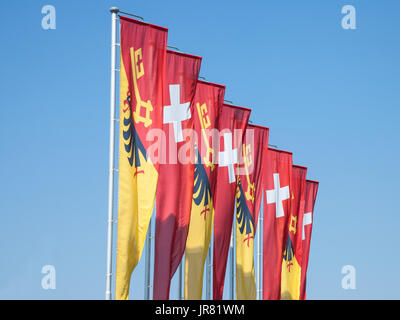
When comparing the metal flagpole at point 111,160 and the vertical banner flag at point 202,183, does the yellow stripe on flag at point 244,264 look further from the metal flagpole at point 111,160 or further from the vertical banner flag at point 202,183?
the metal flagpole at point 111,160

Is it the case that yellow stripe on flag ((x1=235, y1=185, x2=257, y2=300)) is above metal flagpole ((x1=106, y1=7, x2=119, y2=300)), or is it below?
below

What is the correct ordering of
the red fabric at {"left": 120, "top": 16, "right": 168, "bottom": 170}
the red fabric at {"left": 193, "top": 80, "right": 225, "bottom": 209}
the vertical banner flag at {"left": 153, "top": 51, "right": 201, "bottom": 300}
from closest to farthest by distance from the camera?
the red fabric at {"left": 120, "top": 16, "right": 168, "bottom": 170} → the vertical banner flag at {"left": 153, "top": 51, "right": 201, "bottom": 300} → the red fabric at {"left": 193, "top": 80, "right": 225, "bottom": 209}

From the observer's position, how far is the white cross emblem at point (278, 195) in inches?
1218

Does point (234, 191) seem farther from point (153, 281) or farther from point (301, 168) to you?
point (301, 168)

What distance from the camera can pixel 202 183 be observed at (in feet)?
79.2

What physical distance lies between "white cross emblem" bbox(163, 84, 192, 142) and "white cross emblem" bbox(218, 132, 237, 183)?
4.00m

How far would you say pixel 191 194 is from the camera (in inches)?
874

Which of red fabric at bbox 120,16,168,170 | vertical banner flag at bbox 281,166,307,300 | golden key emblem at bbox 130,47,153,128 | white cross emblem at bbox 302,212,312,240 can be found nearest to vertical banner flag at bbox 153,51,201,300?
red fabric at bbox 120,16,168,170

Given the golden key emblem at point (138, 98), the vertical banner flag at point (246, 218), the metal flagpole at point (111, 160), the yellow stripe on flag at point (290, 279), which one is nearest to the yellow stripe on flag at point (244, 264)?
the vertical banner flag at point (246, 218)

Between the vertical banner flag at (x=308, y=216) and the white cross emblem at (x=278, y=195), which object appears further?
the vertical banner flag at (x=308, y=216)

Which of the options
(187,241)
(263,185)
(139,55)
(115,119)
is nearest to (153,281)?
(187,241)

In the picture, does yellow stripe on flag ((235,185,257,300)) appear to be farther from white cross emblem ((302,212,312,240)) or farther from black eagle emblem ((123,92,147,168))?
white cross emblem ((302,212,312,240))

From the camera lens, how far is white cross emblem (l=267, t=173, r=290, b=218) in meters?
30.9
